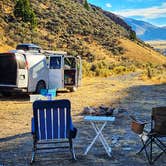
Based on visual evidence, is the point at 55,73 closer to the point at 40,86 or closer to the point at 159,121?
the point at 40,86

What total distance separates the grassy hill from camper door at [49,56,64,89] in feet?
70.4

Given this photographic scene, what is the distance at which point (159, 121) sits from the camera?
8.87 meters

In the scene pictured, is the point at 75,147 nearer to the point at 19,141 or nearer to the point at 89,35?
the point at 19,141

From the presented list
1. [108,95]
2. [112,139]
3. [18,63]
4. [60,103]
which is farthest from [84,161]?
[108,95]

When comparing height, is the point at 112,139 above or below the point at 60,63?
below

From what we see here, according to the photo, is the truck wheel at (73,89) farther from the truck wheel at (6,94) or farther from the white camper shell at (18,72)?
the truck wheel at (6,94)

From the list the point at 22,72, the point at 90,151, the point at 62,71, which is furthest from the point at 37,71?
the point at 90,151

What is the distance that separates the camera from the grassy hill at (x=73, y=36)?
53.6m

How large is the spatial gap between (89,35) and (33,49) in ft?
167

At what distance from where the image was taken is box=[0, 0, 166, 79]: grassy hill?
53.6m

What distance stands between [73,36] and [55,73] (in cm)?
4583

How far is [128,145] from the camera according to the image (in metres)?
10.6

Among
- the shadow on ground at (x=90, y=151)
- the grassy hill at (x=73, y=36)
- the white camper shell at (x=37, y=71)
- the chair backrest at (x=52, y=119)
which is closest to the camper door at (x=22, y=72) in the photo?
the white camper shell at (x=37, y=71)

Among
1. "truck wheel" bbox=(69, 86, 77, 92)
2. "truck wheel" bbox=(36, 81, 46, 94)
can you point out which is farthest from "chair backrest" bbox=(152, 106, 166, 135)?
"truck wheel" bbox=(69, 86, 77, 92)
